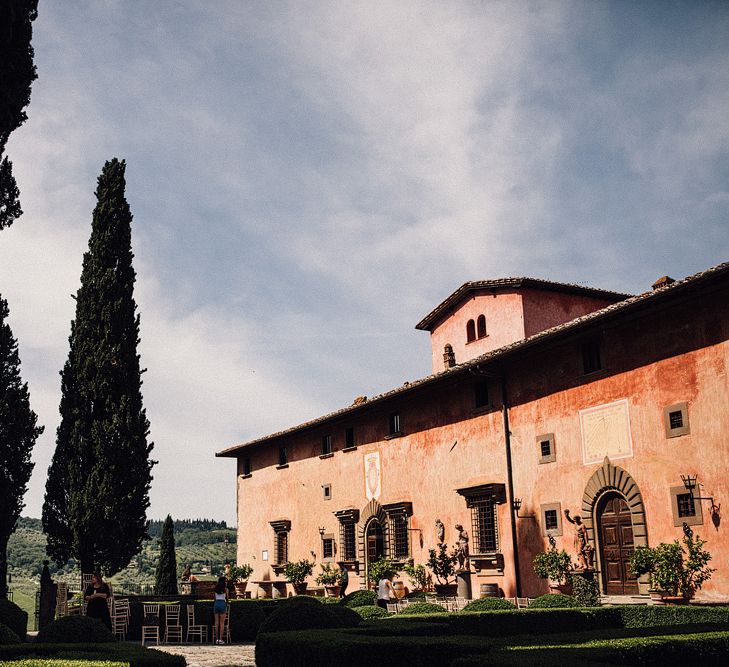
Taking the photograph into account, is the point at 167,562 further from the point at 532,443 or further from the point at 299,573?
the point at 532,443

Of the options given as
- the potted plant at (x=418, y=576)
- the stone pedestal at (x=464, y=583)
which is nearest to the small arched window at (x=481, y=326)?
the potted plant at (x=418, y=576)

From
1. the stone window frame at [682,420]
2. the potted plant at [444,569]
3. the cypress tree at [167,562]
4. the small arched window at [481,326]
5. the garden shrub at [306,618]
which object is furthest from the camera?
the cypress tree at [167,562]

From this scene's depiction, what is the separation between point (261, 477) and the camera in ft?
118

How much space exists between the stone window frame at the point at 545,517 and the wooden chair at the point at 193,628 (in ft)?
29.5

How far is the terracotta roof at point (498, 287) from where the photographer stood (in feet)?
92.8

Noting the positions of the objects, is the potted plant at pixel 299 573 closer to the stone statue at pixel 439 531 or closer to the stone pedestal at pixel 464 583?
the stone statue at pixel 439 531

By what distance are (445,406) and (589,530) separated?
700 centimetres

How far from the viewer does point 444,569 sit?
23531 mm

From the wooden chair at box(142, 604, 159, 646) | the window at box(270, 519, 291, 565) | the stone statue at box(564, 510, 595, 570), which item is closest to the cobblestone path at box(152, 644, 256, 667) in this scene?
the wooden chair at box(142, 604, 159, 646)

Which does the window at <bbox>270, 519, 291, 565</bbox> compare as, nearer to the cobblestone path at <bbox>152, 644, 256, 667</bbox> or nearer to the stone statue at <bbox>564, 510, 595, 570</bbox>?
the cobblestone path at <bbox>152, 644, 256, 667</bbox>

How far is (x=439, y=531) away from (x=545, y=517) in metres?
4.49

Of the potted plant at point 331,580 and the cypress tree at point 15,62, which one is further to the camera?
the potted plant at point 331,580

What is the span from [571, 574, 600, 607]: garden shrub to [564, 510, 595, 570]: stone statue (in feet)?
3.23

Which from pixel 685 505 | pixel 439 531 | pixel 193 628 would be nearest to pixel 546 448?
pixel 685 505
